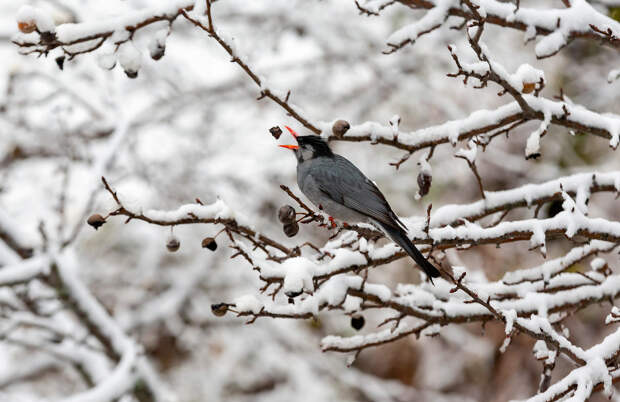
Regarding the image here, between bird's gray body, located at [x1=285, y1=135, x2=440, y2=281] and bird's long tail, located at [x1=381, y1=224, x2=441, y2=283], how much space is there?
10.4 inches

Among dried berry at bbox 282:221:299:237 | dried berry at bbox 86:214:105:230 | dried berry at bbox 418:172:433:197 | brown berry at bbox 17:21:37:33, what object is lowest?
dried berry at bbox 282:221:299:237

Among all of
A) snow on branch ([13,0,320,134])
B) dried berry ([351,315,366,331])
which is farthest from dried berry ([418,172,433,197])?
dried berry ([351,315,366,331])

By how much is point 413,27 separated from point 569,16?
0.57 metres

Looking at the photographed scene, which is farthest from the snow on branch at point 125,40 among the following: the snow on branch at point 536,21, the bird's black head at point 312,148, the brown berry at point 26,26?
the bird's black head at point 312,148

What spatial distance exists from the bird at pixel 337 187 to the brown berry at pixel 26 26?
1128 millimetres

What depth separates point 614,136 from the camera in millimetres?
2156

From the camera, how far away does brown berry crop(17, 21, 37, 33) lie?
2.01 m

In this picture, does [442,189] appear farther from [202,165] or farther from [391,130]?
A: [391,130]

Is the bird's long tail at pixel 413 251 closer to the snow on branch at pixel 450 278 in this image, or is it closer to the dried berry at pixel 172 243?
the snow on branch at pixel 450 278

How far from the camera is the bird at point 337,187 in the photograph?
114 inches

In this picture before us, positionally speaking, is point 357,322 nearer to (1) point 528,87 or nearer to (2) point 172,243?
(2) point 172,243

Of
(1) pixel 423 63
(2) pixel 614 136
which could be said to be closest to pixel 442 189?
(1) pixel 423 63

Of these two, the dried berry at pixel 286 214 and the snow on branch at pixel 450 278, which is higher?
the dried berry at pixel 286 214

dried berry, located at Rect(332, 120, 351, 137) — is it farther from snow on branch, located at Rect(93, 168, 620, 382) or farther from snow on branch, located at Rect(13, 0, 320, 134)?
snow on branch, located at Rect(93, 168, 620, 382)
